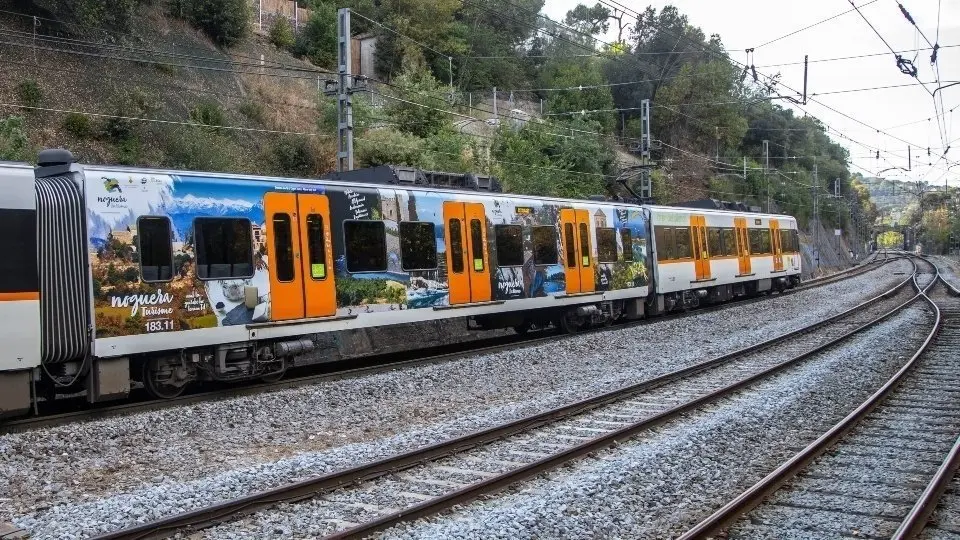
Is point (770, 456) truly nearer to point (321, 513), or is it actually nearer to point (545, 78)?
point (321, 513)

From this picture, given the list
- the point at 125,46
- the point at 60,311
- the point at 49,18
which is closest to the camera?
the point at 60,311

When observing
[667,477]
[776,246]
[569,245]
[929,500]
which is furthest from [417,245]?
[776,246]

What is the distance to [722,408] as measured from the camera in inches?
439

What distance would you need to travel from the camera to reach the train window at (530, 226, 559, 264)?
17.9 meters

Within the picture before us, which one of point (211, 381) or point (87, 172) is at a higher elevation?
point (87, 172)

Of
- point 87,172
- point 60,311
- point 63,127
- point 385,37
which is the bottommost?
point 60,311

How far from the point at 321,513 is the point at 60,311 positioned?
4.96m

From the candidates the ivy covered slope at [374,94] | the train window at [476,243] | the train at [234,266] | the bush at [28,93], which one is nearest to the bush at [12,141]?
the ivy covered slope at [374,94]

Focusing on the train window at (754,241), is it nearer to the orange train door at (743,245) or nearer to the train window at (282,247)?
the orange train door at (743,245)

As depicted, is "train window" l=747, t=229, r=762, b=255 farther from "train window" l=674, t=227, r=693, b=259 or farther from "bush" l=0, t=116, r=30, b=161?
"bush" l=0, t=116, r=30, b=161

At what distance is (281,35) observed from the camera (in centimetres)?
4556

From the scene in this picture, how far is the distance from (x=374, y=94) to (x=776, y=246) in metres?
19.8

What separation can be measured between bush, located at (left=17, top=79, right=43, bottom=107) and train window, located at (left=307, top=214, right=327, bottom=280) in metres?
19.1

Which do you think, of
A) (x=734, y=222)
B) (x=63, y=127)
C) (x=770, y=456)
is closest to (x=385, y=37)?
(x=63, y=127)
